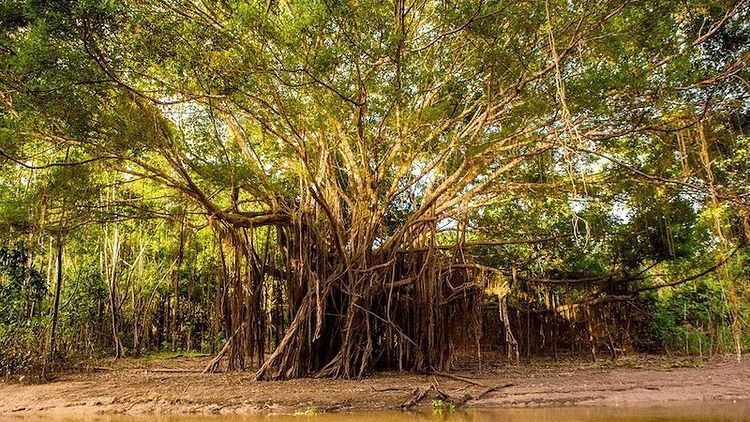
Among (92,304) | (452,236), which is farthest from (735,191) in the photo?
(92,304)

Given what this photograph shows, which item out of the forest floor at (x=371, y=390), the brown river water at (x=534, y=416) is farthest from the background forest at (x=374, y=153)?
the brown river water at (x=534, y=416)

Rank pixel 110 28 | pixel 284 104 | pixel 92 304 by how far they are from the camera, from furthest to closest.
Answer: pixel 92 304 < pixel 284 104 < pixel 110 28

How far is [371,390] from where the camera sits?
5.01 meters

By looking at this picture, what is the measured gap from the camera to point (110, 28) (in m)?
4.80

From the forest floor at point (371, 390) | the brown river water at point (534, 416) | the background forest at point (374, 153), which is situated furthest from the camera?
the background forest at point (374, 153)

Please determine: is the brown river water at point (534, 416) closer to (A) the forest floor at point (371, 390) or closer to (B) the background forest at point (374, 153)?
(A) the forest floor at point (371, 390)

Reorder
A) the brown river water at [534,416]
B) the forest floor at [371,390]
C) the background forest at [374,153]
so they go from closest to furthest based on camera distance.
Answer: the brown river water at [534,416]
the forest floor at [371,390]
the background forest at [374,153]

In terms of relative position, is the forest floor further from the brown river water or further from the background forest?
the background forest

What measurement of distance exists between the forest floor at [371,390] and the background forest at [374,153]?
48cm

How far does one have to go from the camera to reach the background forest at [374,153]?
513 centimetres

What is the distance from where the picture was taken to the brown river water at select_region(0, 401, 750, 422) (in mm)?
3541

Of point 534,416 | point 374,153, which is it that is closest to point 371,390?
point 534,416

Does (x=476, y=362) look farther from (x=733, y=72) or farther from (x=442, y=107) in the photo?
(x=733, y=72)

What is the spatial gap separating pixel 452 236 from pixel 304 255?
4.29 meters
